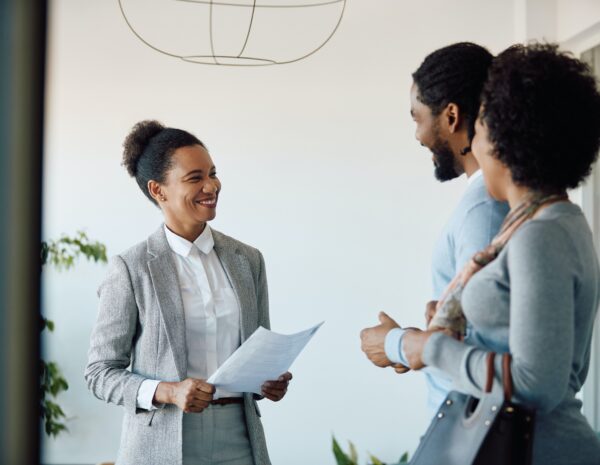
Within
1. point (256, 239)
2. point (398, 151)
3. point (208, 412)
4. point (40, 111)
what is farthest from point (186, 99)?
point (40, 111)

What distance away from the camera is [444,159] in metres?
1.61

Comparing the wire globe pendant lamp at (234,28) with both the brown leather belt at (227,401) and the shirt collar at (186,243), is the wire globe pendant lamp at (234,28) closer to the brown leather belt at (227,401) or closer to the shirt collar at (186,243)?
the shirt collar at (186,243)

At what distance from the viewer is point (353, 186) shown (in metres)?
4.07

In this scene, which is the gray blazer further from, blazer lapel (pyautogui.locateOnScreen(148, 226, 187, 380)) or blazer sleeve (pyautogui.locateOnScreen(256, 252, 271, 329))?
blazer sleeve (pyautogui.locateOnScreen(256, 252, 271, 329))

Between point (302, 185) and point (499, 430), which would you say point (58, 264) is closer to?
point (302, 185)

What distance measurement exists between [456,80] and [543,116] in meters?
0.49

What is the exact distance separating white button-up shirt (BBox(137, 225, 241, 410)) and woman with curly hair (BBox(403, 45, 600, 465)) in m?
0.78

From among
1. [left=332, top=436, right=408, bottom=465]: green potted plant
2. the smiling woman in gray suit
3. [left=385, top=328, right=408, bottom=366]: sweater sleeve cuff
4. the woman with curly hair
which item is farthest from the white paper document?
[left=332, top=436, right=408, bottom=465]: green potted plant

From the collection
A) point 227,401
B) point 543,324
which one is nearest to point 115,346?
point 227,401

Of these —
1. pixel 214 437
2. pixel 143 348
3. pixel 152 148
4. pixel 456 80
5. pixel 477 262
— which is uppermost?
pixel 456 80

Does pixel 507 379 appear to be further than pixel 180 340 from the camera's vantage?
No

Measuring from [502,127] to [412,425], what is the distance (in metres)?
3.16

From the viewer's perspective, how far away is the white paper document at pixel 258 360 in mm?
1642

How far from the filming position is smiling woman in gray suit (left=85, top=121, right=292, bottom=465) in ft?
5.89
